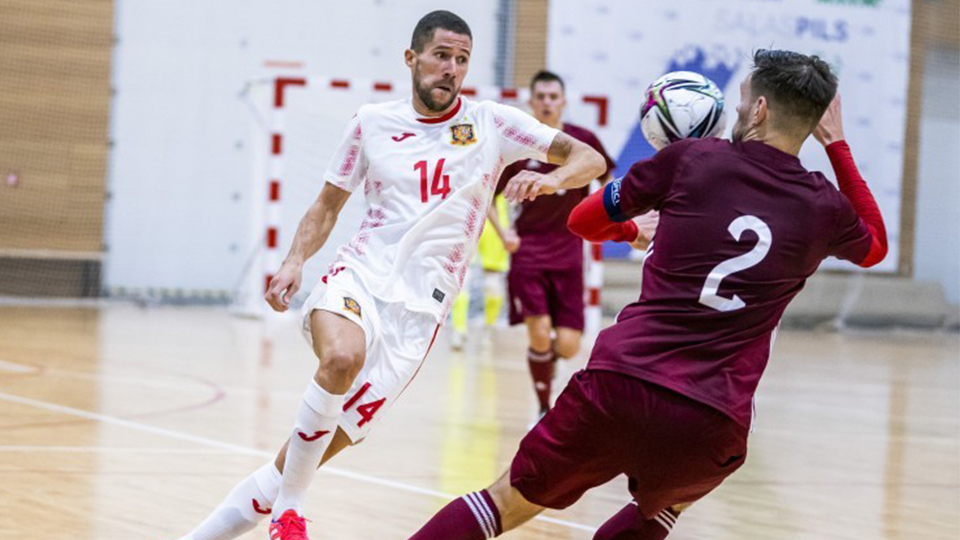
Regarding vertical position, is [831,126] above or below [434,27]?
below

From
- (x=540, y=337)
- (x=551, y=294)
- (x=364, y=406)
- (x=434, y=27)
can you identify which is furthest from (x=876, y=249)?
(x=551, y=294)

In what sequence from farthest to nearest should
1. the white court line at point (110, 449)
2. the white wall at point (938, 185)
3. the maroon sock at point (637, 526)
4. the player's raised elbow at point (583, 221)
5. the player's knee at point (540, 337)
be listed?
the white wall at point (938, 185) < the player's knee at point (540, 337) < the white court line at point (110, 449) < the maroon sock at point (637, 526) < the player's raised elbow at point (583, 221)

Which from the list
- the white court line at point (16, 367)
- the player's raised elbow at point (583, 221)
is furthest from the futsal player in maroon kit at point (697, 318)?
the white court line at point (16, 367)

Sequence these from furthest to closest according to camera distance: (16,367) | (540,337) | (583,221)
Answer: (16,367), (540,337), (583,221)

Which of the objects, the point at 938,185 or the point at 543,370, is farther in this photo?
the point at 938,185

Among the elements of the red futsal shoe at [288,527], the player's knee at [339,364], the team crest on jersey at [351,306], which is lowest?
the red futsal shoe at [288,527]

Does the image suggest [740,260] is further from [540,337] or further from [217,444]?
[540,337]

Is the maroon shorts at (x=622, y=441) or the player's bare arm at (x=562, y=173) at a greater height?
the player's bare arm at (x=562, y=173)

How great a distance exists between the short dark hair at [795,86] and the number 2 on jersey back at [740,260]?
282 millimetres

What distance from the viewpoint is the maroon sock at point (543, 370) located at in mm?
8992

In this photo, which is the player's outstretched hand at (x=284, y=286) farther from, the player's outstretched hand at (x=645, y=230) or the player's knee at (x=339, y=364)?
the player's outstretched hand at (x=645, y=230)

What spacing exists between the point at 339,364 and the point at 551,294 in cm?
471

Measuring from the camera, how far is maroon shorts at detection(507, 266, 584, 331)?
29.5 feet

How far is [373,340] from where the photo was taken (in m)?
4.70
